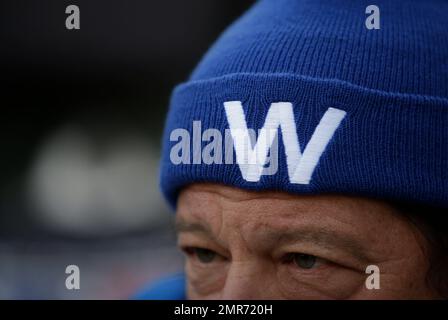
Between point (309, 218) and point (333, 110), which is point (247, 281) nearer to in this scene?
point (309, 218)

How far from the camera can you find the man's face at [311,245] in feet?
3.62

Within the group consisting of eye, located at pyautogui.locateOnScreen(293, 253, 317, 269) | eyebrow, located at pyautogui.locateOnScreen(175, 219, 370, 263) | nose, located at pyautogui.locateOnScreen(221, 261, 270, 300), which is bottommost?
nose, located at pyautogui.locateOnScreen(221, 261, 270, 300)

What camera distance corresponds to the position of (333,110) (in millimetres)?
1083

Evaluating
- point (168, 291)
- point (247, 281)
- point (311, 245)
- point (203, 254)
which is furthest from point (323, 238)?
point (168, 291)

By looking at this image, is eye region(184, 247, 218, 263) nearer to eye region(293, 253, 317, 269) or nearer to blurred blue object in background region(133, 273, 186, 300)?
eye region(293, 253, 317, 269)

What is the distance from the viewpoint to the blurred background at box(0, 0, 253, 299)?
8.40 ft

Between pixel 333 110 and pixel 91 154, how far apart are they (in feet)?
6.70

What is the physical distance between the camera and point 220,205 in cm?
117

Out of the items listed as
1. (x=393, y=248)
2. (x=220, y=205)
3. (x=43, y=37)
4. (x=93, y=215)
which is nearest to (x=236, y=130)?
(x=220, y=205)

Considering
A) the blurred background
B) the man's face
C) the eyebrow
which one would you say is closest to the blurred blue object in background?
the man's face

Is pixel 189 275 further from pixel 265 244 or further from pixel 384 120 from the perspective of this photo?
pixel 384 120

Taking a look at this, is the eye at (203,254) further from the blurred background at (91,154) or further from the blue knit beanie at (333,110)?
the blurred background at (91,154)

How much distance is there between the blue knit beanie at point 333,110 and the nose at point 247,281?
161mm
